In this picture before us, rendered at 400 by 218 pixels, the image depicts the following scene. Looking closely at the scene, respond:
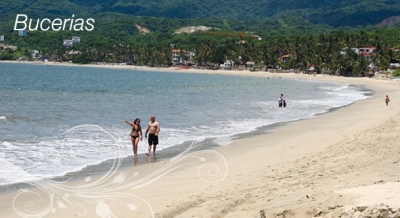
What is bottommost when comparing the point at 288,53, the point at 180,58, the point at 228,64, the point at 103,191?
the point at 103,191

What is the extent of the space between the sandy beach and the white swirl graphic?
17mm

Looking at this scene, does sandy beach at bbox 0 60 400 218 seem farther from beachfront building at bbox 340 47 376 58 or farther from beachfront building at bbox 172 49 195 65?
beachfront building at bbox 172 49 195 65

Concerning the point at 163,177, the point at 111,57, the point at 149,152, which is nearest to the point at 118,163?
the point at 149,152

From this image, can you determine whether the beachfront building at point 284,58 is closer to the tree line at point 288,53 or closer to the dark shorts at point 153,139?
the tree line at point 288,53

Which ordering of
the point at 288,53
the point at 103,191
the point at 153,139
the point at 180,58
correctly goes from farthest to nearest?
the point at 180,58 < the point at 288,53 < the point at 153,139 < the point at 103,191

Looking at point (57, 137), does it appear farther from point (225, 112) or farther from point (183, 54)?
point (183, 54)

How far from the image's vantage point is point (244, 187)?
9.55 metres

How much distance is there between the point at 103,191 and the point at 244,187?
2454mm

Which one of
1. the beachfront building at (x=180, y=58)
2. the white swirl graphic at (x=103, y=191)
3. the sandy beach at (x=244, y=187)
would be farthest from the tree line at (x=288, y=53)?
the white swirl graphic at (x=103, y=191)

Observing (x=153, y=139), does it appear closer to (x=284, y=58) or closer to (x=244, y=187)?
(x=244, y=187)

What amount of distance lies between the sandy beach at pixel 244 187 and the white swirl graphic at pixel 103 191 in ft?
0.06

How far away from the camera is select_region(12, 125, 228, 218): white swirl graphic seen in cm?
854

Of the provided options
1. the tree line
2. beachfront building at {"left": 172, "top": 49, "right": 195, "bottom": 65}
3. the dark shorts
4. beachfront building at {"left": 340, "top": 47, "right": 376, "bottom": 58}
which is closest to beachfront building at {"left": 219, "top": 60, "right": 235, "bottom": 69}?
the tree line

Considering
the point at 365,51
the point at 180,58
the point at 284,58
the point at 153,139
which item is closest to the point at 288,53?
the point at 284,58
